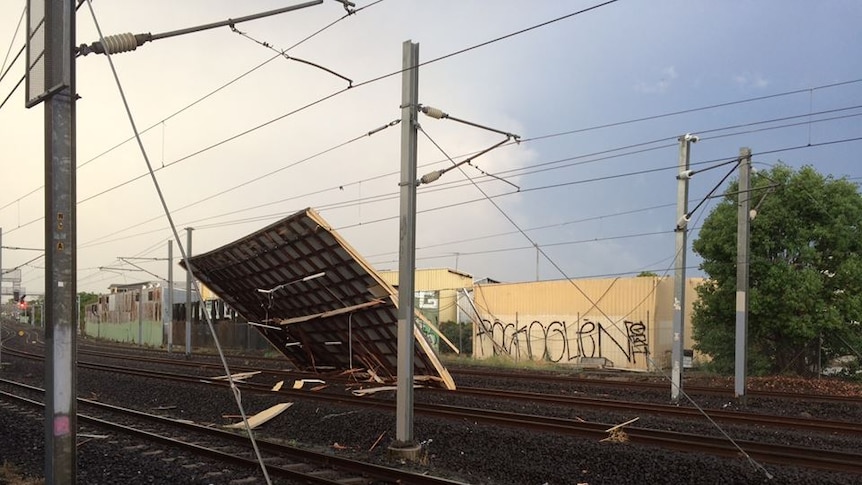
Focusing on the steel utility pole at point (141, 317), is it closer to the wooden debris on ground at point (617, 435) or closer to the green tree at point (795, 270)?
the green tree at point (795, 270)

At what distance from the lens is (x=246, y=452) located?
11.6 meters

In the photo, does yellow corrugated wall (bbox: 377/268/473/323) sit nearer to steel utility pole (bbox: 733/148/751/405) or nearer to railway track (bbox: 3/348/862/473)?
steel utility pole (bbox: 733/148/751/405)

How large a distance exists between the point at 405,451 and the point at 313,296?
10.2 metres

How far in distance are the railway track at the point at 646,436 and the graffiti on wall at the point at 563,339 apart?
18.5 metres

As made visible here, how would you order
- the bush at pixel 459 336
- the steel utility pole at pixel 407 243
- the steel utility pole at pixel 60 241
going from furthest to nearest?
the bush at pixel 459 336, the steel utility pole at pixel 407 243, the steel utility pole at pixel 60 241

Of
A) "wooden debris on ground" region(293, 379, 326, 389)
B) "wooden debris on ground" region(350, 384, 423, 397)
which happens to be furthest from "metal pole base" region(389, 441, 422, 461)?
"wooden debris on ground" region(293, 379, 326, 389)

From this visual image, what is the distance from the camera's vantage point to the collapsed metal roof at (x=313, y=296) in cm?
1794

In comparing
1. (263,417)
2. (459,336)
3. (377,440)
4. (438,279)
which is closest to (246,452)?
(377,440)

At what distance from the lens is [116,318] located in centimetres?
8119

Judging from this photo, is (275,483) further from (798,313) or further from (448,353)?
(448,353)

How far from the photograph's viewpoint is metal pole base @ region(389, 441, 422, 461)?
10.9 meters

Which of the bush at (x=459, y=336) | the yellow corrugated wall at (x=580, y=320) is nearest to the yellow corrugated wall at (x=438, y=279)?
the bush at (x=459, y=336)

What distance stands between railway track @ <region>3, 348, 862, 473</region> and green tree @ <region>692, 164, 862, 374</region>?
1445 centimetres

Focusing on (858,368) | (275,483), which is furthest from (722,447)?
(858,368)
